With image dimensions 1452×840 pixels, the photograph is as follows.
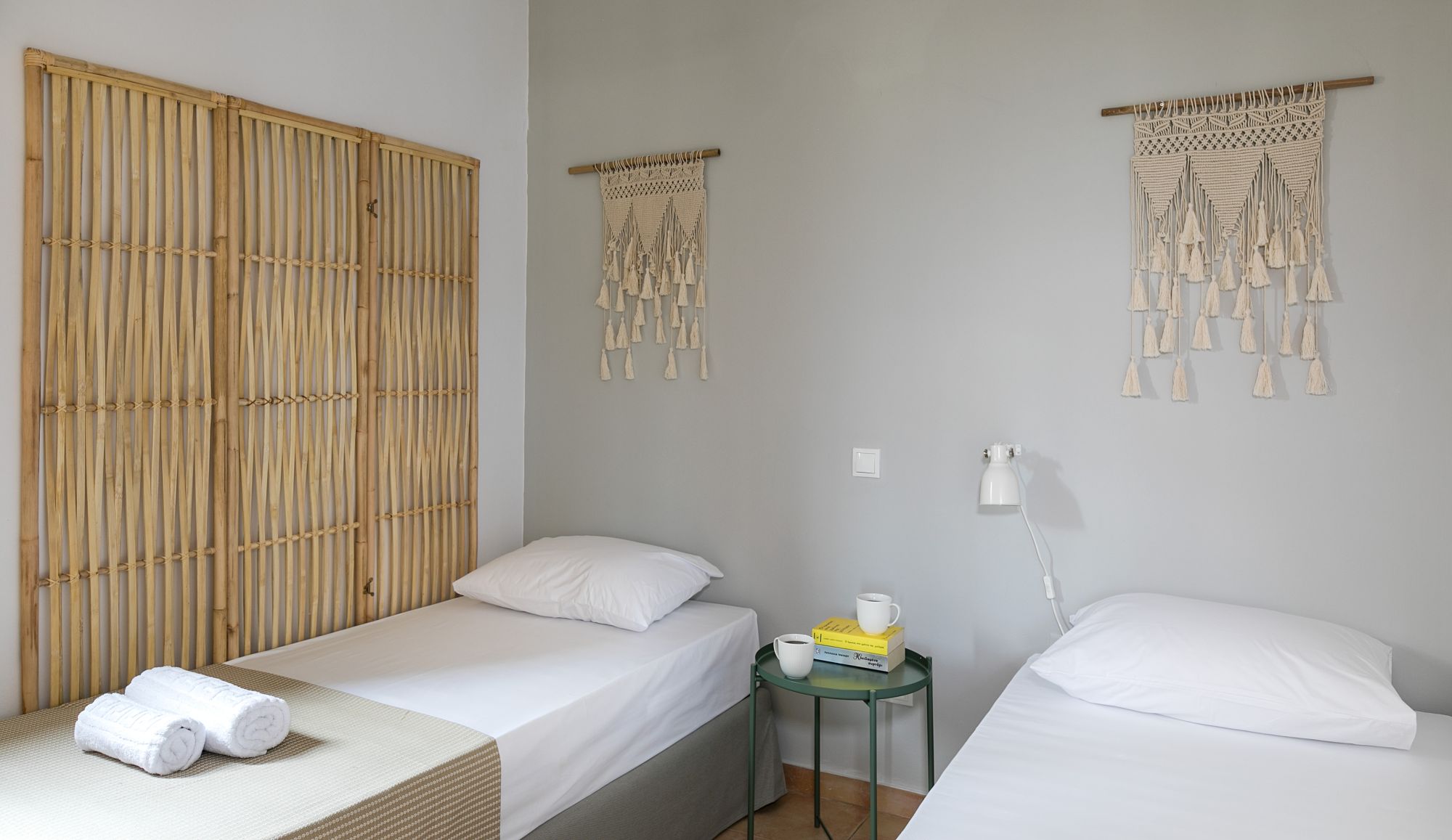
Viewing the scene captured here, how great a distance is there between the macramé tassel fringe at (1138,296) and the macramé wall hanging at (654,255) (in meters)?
1.25

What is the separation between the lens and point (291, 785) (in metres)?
1.69

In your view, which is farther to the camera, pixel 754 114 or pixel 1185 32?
pixel 754 114

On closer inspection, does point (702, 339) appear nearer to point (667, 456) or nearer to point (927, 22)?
point (667, 456)

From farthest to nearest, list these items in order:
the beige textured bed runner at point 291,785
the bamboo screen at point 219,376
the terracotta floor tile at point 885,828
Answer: the terracotta floor tile at point 885,828
the bamboo screen at point 219,376
the beige textured bed runner at point 291,785

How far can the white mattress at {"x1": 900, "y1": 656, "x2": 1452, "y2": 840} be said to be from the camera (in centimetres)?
159

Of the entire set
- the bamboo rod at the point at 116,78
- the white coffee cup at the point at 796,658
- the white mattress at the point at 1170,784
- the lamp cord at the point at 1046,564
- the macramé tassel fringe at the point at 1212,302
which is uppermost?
the bamboo rod at the point at 116,78

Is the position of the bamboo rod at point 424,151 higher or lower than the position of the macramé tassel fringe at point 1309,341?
higher

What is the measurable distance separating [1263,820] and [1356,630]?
0.80 m

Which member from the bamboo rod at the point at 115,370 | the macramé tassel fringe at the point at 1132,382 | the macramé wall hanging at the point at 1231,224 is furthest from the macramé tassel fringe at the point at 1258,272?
the bamboo rod at the point at 115,370

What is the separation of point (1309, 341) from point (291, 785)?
232cm

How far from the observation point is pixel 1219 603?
2320 millimetres

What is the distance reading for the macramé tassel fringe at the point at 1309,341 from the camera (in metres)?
2.25

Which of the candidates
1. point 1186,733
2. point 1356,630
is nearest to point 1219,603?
point 1356,630

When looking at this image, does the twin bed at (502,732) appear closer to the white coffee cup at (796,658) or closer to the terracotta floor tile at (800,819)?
the terracotta floor tile at (800,819)
